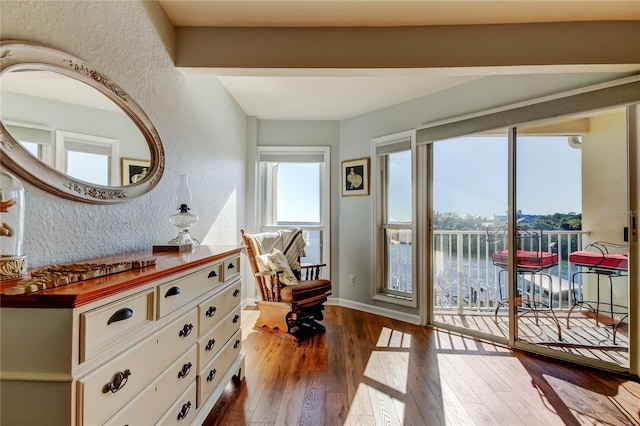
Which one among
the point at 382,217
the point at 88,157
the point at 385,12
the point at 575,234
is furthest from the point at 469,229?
the point at 88,157

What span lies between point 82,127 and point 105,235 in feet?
1.63

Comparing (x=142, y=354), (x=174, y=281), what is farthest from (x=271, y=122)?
(x=142, y=354)

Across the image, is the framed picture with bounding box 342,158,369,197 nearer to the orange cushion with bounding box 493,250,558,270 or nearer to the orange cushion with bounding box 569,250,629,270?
the orange cushion with bounding box 493,250,558,270

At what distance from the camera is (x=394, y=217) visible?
3.32m

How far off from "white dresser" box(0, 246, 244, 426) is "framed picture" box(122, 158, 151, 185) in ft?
1.74

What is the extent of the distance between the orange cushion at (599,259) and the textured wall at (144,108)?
3.16m

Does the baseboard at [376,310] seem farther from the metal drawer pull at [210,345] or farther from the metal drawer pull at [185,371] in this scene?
the metal drawer pull at [185,371]

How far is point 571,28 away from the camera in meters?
1.80

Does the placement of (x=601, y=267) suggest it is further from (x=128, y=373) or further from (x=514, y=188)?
(x=128, y=373)

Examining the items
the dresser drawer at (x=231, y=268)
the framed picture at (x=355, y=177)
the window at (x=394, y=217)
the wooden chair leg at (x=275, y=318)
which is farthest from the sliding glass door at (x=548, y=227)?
the dresser drawer at (x=231, y=268)

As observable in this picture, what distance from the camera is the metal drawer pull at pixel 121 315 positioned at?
0.83 m

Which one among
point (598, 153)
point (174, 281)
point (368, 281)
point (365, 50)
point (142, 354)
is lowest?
point (368, 281)

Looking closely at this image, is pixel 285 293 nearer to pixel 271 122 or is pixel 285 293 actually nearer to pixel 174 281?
pixel 174 281

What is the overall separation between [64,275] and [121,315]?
0.67 feet
